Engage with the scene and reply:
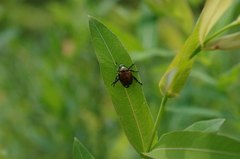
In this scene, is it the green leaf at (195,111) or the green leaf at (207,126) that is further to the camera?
the green leaf at (195,111)

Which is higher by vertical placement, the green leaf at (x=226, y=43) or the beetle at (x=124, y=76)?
the green leaf at (x=226, y=43)

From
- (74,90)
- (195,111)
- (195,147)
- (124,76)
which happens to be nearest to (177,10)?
(195,111)

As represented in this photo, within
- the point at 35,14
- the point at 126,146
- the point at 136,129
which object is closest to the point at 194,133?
the point at 136,129

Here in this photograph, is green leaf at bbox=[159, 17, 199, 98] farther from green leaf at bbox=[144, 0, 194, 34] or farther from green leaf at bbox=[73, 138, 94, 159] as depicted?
green leaf at bbox=[144, 0, 194, 34]

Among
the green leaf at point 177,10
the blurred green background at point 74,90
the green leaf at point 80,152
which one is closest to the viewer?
the green leaf at point 80,152

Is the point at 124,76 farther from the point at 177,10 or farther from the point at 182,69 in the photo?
the point at 177,10

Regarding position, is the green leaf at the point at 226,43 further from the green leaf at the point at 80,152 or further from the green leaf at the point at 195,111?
the green leaf at the point at 195,111

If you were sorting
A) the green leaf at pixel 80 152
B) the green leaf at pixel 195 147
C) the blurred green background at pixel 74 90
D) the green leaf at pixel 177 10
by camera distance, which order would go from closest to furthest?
the green leaf at pixel 195 147
the green leaf at pixel 80 152
the green leaf at pixel 177 10
the blurred green background at pixel 74 90

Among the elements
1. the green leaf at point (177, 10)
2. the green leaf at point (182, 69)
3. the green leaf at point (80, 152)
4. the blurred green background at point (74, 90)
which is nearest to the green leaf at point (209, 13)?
the green leaf at point (182, 69)
